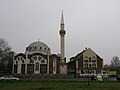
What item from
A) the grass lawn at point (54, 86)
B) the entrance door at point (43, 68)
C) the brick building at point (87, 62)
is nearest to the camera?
the grass lawn at point (54, 86)

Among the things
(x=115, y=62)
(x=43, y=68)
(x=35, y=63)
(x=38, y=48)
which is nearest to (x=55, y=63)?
(x=43, y=68)

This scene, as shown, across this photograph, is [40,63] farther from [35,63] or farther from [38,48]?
[38,48]

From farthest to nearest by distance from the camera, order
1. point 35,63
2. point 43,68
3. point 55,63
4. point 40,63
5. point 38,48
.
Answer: point 38,48
point 55,63
point 43,68
point 40,63
point 35,63

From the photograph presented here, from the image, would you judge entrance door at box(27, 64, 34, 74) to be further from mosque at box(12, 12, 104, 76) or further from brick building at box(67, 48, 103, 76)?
brick building at box(67, 48, 103, 76)

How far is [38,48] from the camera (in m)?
91.8

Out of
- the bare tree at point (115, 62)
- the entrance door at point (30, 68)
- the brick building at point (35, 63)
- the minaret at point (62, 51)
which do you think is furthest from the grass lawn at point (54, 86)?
the bare tree at point (115, 62)

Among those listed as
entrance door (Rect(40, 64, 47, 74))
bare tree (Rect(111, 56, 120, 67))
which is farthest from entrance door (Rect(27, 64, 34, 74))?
bare tree (Rect(111, 56, 120, 67))

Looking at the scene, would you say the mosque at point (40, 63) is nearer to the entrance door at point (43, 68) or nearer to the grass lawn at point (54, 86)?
the entrance door at point (43, 68)

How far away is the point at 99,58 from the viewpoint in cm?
8706

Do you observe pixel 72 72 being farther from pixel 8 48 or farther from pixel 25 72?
pixel 8 48

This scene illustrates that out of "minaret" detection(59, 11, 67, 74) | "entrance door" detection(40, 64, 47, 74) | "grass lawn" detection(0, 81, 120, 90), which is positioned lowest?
"grass lawn" detection(0, 81, 120, 90)

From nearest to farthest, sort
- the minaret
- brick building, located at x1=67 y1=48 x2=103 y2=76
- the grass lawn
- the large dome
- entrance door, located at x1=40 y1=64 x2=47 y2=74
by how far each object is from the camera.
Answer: the grass lawn
the minaret
entrance door, located at x1=40 y1=64 x2=47 y2=74
brick building, located at x1=67 y1=48 x2=103 y2=76
the large dome

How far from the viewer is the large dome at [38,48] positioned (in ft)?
297

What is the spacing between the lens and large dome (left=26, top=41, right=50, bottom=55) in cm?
9047
